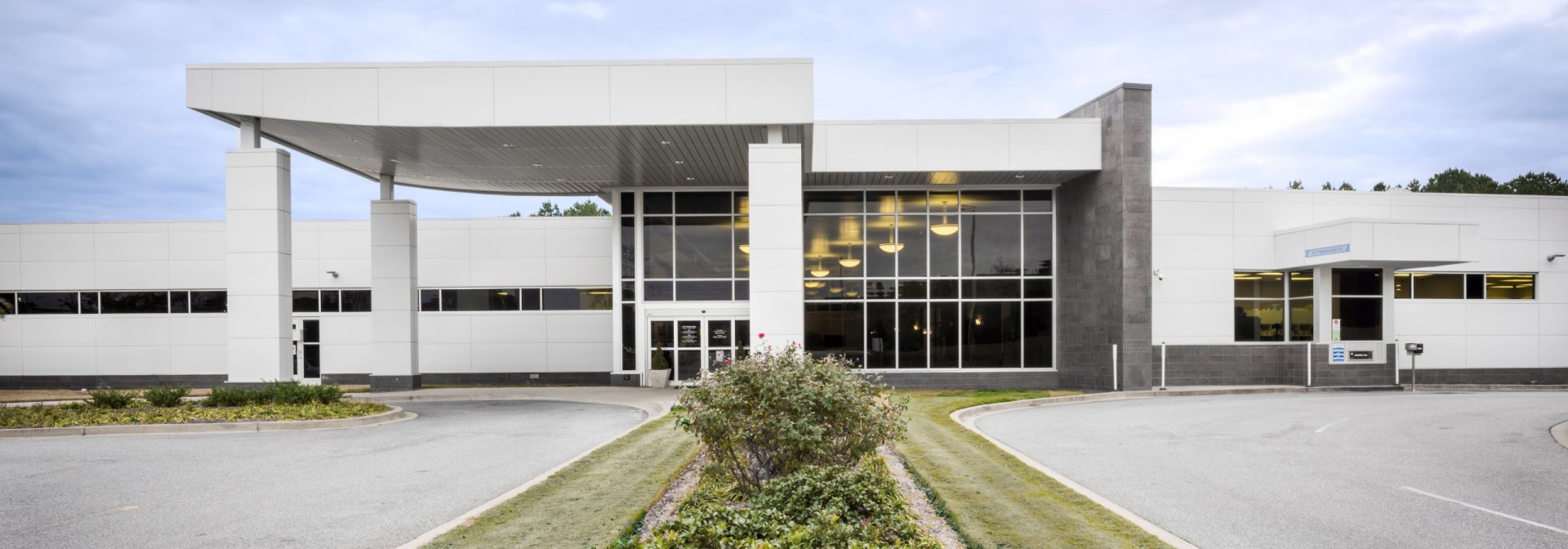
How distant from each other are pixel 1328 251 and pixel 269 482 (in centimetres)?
2415

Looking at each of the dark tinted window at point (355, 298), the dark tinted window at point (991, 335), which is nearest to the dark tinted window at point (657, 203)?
the dark tinted window at point (991, 335)

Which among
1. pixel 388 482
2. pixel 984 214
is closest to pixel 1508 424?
pixel 984 214

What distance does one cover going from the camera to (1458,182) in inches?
2670

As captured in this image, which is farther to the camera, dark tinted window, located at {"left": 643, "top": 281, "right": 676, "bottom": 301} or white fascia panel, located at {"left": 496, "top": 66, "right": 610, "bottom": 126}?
dark tinted window, located at {"left": 643, "top": 281, "right": 676, "bottom": 301}

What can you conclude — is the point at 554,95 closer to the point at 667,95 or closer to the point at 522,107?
the point at 522,107

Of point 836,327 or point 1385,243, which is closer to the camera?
point 1385,243

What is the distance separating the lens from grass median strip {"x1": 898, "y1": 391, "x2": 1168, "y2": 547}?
687 cm

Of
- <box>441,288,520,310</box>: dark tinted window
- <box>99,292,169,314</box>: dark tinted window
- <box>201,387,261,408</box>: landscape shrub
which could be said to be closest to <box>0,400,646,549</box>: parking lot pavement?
<box>201,387,261,408</box>: landscape shrub

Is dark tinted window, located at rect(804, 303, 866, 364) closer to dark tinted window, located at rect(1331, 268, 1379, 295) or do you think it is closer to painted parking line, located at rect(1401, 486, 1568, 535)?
dark tinted window, located at rect(1331, 268, 1379, 295)

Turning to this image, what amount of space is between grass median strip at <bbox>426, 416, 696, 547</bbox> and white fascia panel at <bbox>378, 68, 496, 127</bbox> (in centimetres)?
817

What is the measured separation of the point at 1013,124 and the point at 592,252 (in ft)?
43.2

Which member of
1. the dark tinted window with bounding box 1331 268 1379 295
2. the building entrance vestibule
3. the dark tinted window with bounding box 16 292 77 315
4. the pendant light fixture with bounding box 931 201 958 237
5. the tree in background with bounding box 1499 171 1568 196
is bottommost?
the building entrance vestibule

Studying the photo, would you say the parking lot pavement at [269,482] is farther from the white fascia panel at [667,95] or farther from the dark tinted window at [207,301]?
the dark tinted window at [207,301]

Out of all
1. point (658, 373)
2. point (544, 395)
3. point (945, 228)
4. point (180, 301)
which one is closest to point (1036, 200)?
point (945, 228)
